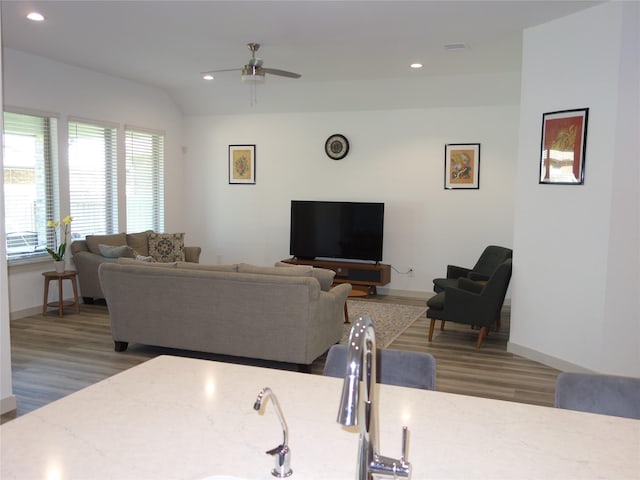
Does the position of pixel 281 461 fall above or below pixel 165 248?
above

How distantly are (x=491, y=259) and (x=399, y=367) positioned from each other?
189 inches

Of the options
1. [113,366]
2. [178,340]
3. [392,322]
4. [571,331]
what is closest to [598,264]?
[571,331]

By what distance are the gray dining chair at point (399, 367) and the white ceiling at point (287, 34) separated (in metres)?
3.28

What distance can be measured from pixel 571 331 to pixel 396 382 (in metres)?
3.27

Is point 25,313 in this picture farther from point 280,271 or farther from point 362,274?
point 362,274

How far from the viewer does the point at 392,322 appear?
6.41 metres

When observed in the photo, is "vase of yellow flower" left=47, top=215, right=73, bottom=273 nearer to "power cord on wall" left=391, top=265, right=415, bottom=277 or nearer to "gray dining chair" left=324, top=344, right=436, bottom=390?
"power cord on wall" left=391, top=265, right=415, bottom=277

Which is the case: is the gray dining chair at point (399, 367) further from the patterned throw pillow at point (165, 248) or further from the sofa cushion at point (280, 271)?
the patterned throw pillow at point (165, 248)

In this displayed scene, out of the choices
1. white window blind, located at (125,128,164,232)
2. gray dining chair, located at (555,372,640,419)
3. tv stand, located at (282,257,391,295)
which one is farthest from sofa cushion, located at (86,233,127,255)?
gray dining chair, located at (555,372,640,419)

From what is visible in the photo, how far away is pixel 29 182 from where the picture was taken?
6586 millimetres

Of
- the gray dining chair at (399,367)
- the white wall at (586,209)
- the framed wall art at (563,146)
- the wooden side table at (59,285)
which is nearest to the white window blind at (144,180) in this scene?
the wooden side table at (59,285)

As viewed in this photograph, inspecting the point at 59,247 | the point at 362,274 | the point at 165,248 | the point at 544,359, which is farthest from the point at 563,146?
the point at 59,247

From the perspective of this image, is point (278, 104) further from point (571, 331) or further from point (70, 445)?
point (70, 445)

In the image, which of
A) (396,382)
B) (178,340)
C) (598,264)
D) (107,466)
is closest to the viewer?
(107,466)
